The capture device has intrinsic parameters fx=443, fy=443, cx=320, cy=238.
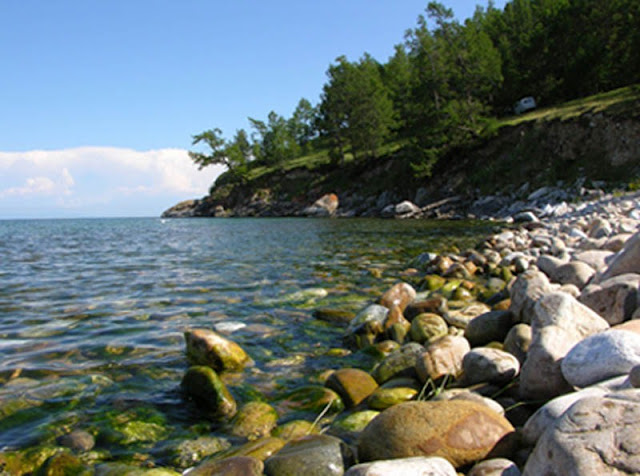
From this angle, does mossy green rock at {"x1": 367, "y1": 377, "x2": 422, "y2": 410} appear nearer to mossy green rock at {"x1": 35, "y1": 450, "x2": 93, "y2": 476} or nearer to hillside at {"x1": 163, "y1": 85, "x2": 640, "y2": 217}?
mossy green rock at {"x1": 35, "y1": 450, "x2": 93, "y2": 476}

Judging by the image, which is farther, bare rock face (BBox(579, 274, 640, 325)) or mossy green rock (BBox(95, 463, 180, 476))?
bare rock face (BBox(579, 274, 640, 325))

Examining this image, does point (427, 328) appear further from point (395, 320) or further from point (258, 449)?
point (258, 449)

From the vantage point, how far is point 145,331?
7.33 metres

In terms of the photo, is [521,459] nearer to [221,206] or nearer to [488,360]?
[488,360]

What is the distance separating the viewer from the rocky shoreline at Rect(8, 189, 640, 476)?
8.15ft

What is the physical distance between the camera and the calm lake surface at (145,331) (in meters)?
4.57

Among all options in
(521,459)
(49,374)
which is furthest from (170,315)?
(521,459)

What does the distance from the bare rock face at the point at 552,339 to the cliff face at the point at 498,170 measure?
96.0 ft

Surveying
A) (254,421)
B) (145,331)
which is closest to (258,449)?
(254,421)

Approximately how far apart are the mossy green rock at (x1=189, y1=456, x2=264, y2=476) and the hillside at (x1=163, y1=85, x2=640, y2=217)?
1193 inches

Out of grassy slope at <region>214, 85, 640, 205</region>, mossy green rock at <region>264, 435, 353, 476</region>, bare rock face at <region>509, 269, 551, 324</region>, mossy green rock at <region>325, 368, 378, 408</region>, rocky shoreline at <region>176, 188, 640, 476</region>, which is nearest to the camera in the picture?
rocky shoreline at <region>176, 188, 640, 476</region>

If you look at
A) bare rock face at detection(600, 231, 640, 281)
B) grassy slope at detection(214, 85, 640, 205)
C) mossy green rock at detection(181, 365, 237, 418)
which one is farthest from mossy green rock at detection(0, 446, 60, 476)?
grassy slope at detection(214, 85, 640, 205)

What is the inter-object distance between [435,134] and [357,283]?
37.5 m

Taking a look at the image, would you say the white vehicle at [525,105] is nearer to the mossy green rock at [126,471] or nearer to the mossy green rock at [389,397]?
the mossy green rock at [389,397]
